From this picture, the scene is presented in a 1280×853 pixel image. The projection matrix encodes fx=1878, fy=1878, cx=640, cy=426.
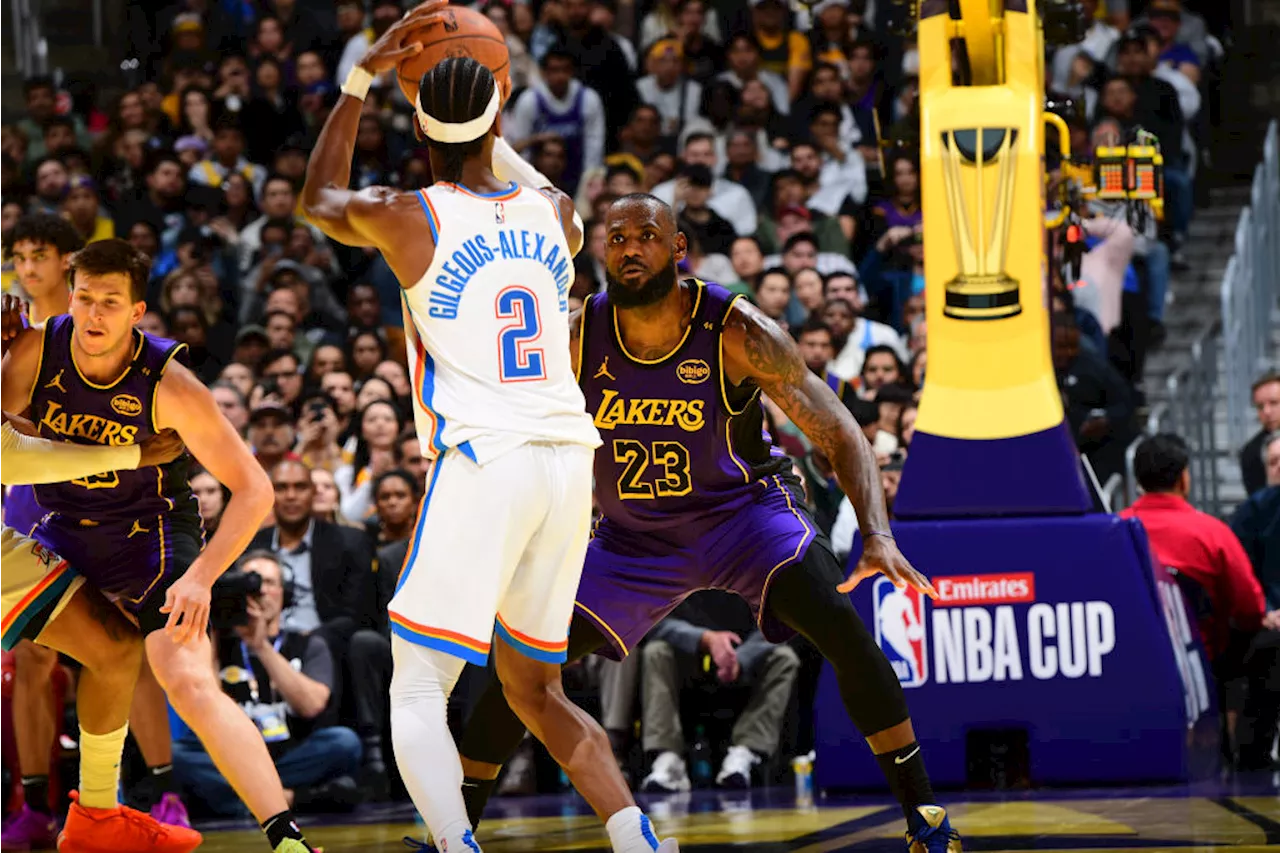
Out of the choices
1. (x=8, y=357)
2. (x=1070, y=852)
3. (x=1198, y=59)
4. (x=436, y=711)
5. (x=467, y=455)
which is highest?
(x=1198, y=59)

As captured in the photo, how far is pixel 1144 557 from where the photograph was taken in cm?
755

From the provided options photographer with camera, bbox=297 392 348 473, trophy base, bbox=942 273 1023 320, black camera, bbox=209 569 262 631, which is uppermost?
trophy base, bbox=942 273 1023 320

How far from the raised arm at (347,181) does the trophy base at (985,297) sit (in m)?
3.08

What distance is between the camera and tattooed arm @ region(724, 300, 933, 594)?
5422mm

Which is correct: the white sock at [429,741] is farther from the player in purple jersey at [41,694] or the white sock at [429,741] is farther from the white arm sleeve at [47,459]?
the player in purple jersey at [41,694]

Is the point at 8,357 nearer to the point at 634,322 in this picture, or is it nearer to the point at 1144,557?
the point at 634,322

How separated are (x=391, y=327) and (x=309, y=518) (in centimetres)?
354

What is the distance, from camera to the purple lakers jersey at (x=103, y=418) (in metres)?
5.95

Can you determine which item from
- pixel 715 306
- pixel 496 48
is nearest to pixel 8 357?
pixel 496 48

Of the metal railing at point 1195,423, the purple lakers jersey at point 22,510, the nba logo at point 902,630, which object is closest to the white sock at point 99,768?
the purple lakers jersey at point 22,510

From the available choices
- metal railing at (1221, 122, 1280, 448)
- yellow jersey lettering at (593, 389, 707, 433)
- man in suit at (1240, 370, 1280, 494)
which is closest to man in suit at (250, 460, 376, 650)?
yellow jersey lettering at (593, 389, 707, 433)

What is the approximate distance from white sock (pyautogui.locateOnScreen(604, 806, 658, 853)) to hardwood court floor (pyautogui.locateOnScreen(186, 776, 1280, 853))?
1.16 meters

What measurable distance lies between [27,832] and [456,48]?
3.59 meters

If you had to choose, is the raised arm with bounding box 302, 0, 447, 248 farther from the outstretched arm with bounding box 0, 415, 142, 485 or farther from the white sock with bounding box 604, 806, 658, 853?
the white sock with bounding box 604, 806, 658, 853
